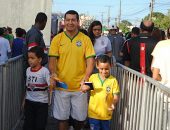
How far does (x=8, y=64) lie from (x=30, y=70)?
20.4 inches

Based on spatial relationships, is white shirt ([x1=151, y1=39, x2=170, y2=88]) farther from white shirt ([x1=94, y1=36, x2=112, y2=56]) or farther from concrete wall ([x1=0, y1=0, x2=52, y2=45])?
concrete wall ([x1=0, y1=0, x2=52, y2=45])

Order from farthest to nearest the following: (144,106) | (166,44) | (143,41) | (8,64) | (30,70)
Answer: (143,41) < (30,70) < (8,64) < (166,44) < (144,106)

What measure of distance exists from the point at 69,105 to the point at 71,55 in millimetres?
745

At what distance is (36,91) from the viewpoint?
21.0 ft

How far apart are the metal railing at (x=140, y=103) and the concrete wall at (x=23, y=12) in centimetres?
705

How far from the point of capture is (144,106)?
16.6 feet

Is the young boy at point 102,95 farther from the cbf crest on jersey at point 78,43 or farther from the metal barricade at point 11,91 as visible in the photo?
the metal barricade at point 11,91

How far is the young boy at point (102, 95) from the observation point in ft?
20.1

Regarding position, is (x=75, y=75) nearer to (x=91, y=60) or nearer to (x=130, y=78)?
(x=91, y=60)

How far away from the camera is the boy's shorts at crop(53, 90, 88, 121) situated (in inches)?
248

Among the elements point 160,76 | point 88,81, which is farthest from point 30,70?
point 160,76

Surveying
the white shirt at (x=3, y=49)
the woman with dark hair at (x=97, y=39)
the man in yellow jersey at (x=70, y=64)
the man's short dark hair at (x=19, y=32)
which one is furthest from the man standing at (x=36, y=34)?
the man's short dark hair at (x=19, y=32)

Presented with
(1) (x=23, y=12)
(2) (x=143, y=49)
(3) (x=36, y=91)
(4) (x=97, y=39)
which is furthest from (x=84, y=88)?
(1) (x=23, y=12)

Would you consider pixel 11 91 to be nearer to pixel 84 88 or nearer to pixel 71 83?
pixel 71 83
